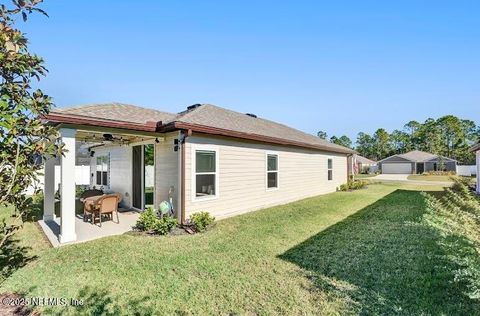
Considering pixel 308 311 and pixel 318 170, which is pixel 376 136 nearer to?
pixel 318 170

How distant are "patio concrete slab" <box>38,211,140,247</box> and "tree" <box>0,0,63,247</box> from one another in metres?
3.85

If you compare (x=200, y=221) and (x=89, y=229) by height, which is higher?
(x=200, y=221)

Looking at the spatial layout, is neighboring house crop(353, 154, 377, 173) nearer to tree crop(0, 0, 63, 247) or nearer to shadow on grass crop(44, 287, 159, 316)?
shadow on grass crop(44, 287, 159, 316)

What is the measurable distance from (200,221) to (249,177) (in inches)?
127

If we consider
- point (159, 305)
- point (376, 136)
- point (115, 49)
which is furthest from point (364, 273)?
point (376, 136)

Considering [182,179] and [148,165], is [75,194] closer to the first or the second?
[148,165]

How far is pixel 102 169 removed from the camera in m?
12.7

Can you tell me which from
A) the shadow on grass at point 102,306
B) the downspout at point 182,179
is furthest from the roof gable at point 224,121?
the shadow on grass at point 102,306

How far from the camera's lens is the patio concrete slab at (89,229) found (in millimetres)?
6350

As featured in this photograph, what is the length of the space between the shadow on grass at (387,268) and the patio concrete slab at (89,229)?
15.1 feet

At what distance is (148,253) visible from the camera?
5262 mm

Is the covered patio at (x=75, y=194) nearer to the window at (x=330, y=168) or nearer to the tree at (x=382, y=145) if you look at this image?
the window at (x=330, y=168)

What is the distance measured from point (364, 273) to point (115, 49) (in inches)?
500

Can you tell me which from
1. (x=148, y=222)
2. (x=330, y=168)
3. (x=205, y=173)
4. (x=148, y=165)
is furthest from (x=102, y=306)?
(x=330, y=168)
